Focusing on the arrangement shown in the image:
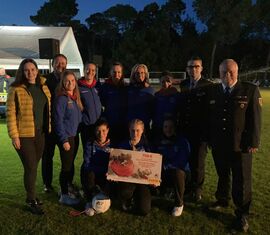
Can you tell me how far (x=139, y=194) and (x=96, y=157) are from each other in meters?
0.70

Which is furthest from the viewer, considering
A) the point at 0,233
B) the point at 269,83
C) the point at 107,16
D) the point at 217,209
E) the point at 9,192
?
the point at 107,16

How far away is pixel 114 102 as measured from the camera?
498 centimetres

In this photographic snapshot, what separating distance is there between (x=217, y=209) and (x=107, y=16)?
54.2 metres

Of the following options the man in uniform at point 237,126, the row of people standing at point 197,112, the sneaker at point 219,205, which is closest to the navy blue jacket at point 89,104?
the row of people standing at point 197,112

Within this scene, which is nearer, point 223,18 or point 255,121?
point 255,121

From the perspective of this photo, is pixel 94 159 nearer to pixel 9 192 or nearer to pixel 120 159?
pixel 120 159

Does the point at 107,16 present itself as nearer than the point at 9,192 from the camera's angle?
No

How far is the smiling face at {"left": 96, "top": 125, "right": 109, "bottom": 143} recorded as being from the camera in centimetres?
469

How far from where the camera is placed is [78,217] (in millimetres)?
4418

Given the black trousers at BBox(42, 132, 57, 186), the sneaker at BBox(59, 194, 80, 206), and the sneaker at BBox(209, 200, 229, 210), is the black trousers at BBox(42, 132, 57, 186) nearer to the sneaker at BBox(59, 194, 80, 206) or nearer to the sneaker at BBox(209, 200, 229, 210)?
the sneaker at BBox(59, 194, 80, 206)

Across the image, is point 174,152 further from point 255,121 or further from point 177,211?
point 255,121

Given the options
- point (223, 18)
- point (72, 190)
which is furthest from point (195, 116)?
point (223, 18)

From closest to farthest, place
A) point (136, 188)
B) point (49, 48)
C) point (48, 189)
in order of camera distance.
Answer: point (136, 188)
point (48, 189)
point (49, 48)

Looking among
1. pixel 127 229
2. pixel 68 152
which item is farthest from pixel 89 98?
pixel 127 229
